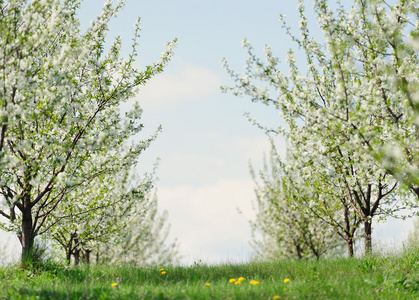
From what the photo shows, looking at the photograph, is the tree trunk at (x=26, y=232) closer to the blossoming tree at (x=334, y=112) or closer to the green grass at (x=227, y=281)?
the green grass at (x=227, y=281)

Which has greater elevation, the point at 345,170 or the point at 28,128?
the point at 28,128

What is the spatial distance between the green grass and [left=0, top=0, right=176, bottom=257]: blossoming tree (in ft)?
5.44

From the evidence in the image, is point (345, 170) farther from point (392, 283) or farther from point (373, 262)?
point (392, 283)

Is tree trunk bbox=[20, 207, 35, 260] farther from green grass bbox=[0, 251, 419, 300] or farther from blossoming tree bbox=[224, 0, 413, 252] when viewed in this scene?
blossoming tree bbox=[224, 0, 413, 252]

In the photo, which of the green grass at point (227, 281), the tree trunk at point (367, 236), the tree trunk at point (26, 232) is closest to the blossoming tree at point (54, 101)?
the tree trunk at point (26, 232)

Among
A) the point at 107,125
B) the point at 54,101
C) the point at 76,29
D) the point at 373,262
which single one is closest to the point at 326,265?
the point at 373,262

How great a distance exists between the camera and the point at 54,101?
7.46 metres

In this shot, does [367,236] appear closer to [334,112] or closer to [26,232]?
[334,112]

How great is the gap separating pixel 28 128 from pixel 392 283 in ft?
24.8

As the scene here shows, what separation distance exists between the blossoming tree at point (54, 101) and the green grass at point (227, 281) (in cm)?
166

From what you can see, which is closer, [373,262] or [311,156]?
[373,262]

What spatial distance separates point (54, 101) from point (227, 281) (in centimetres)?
442

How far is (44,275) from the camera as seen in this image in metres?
8.08

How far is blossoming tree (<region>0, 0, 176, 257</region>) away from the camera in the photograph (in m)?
7.03
